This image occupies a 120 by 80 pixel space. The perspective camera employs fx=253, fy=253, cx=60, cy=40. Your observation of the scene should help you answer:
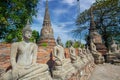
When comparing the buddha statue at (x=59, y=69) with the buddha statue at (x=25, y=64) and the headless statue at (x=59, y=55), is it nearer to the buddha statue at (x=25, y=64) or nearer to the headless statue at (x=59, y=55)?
the headless statue at (x=59, y=55)

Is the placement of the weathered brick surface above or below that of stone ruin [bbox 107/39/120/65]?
above

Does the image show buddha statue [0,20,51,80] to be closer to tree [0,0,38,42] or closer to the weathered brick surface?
the weathered brick surface

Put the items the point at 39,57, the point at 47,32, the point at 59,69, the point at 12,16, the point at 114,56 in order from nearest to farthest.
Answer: the point at 59,69 → the point at 39,57 → the point at 12,16 → the point at 114,56 → the point at 47,32

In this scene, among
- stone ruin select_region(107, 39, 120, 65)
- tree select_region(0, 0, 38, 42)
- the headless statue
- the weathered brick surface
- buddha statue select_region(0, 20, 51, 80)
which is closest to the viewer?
buddha statue select_region(0, 20, 51, 80)

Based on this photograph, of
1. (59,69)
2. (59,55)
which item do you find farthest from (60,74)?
(59,55)

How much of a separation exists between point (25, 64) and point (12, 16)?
7295 millimetres

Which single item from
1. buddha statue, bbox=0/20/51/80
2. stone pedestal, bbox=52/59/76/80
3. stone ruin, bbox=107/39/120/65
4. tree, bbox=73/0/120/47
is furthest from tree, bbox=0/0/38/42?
tree, bbox=73/0/120/47

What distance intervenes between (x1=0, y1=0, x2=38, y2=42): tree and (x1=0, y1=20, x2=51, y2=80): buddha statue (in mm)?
6475

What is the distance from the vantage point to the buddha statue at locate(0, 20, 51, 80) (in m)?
5.82

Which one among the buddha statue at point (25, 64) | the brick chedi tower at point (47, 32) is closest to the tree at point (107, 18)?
the brick chedi tower at point (47, 32)

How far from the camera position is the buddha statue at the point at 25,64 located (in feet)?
19.1

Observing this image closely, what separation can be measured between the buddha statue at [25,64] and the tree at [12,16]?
6.48 metres

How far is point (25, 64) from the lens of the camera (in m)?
6.18

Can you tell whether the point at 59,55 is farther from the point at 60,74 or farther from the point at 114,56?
the point at 114,56
